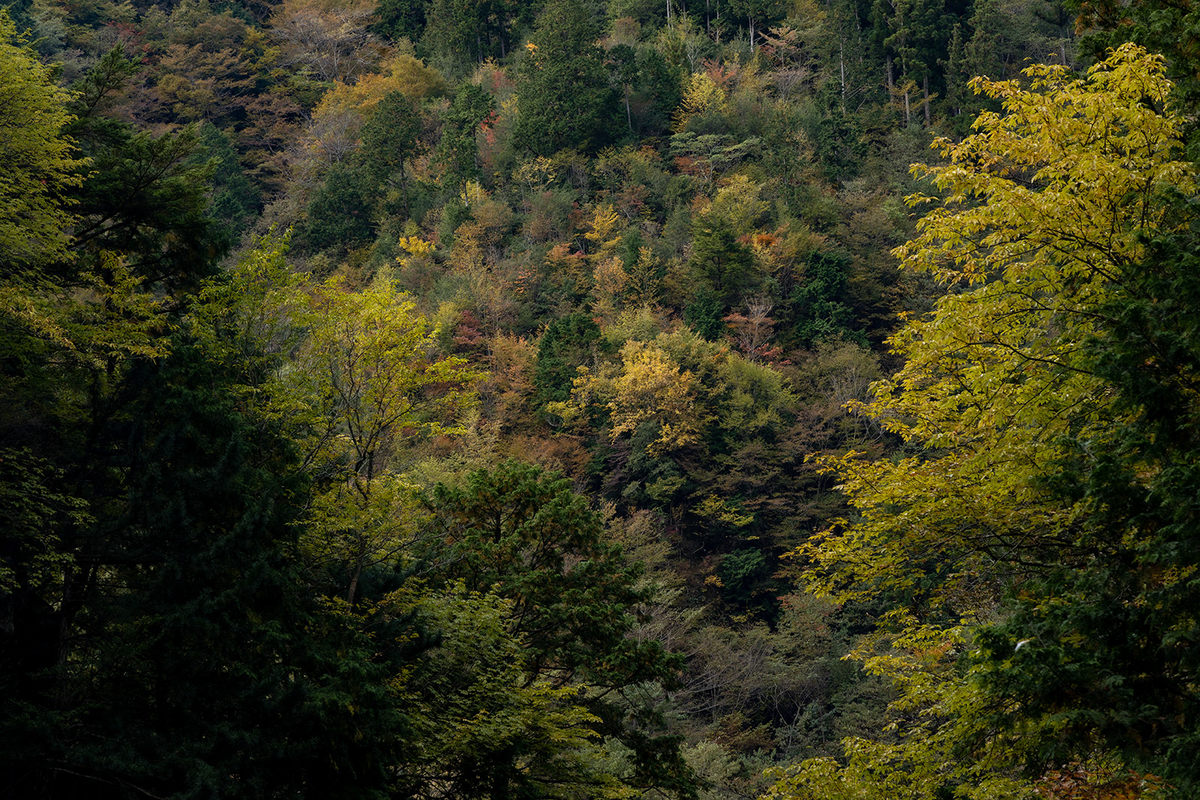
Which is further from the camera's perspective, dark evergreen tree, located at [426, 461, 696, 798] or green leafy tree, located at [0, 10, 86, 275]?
dark evergreen tree, located at [426, 461, 696, 798]

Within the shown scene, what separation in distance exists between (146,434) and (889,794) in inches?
335

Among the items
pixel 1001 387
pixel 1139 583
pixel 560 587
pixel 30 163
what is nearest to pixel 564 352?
pixel 560 587

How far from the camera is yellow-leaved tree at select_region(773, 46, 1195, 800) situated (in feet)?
25.3

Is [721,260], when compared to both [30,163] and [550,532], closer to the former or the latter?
[550,532]

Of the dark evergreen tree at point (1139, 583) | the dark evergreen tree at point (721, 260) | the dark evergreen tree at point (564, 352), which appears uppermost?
the dark evergreen tree at point (1139, 583)

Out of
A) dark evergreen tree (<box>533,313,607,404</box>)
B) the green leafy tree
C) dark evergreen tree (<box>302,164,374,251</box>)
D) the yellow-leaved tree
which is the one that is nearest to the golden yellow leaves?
the yellow-leaved tree

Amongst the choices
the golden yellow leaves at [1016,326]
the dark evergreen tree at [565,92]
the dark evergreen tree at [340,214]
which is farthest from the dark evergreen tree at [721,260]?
the golden yellow leaves at [1016,326]

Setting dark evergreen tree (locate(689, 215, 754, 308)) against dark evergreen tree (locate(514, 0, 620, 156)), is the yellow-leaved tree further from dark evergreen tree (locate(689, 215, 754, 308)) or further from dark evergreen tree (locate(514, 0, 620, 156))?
dark evergreen tree (locate(514, 0, 620, 156))

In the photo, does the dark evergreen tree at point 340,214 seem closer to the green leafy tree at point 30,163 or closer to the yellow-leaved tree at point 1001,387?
the green leafy tree at point 30,163

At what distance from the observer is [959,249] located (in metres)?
9.77

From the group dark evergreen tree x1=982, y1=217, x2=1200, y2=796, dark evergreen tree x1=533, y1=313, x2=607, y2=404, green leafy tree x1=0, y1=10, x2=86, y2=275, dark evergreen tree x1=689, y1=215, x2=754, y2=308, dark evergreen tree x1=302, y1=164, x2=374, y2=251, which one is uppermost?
green leafy tree x1=0, y1=10, x2=86, y2=275

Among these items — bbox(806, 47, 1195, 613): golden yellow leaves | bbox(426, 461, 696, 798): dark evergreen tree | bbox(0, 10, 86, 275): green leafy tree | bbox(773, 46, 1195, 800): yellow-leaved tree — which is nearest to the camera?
bbox(773, 46, 1195, 800): yellow-leaved tree

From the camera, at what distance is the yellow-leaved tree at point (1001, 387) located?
25.3 feet

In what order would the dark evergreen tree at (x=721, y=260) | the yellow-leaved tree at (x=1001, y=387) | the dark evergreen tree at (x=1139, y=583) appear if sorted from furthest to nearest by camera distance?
1. the dark evergreen tree at (x=721, y=260)
2. the yellow-leaved tree at (x=1001, y=387)
3. the dark evergreen tree at (x=1139, y=583)
